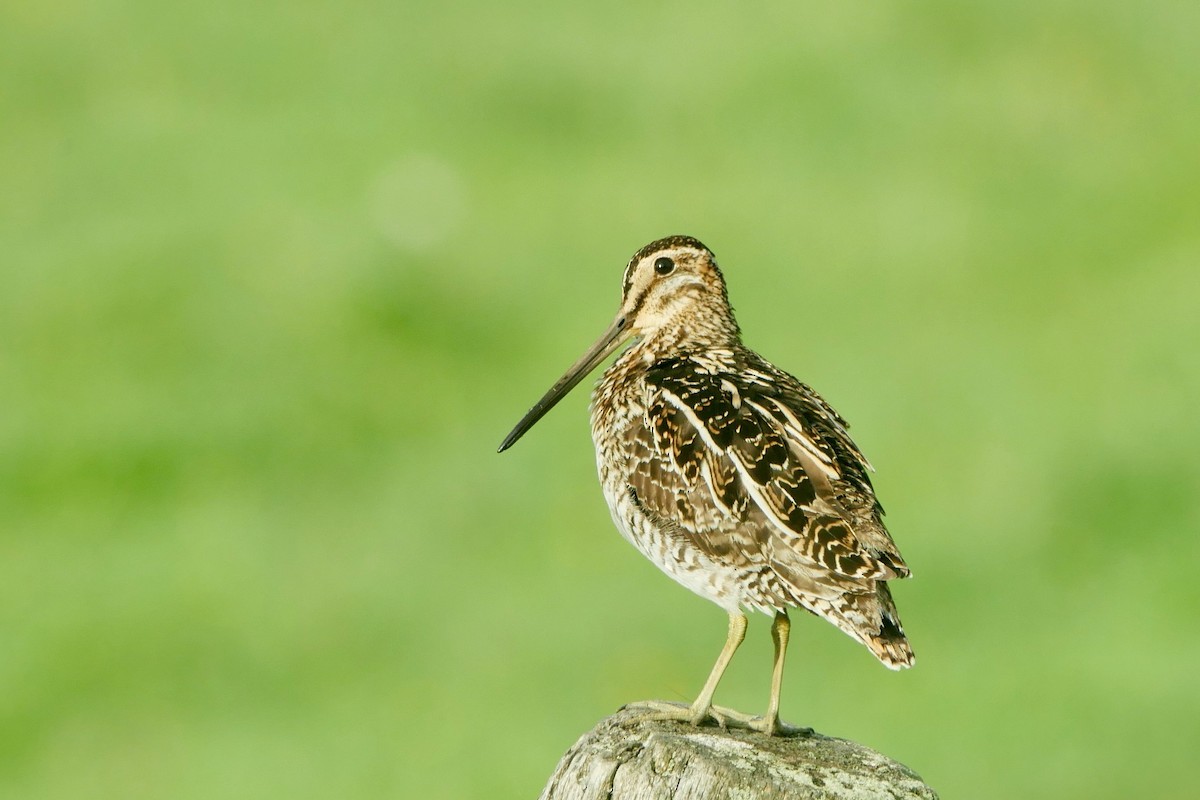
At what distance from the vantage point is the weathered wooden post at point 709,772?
4.73 meters

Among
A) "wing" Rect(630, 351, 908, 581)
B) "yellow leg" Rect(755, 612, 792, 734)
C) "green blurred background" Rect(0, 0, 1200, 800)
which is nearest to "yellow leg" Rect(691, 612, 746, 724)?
"yellow leg" Rect(755, 612, 792, 734)

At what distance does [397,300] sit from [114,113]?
435 centimetres

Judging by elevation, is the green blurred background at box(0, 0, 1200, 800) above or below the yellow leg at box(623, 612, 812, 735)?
above

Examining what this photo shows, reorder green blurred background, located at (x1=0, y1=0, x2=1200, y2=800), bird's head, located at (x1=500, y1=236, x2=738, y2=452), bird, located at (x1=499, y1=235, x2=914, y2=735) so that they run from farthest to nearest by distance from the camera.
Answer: green blurred background, located at (x1=0, y1=0, x2=1200, y2=800), bird's head, located at (x1=500, y1=236, x2=738, y2=452), bird, located at (x1=499, y1=235, x2=914, y2=735)

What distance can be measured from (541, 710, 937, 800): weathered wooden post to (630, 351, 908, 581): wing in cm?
71

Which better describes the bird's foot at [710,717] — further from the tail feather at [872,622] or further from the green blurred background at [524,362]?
the green blurred background at [524,362]

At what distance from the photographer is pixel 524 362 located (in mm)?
15727

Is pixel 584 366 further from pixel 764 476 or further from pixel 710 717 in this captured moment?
pixel 710 717

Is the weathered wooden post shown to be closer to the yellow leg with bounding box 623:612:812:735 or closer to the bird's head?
the yellow leg with bounding box 623:612:812:735

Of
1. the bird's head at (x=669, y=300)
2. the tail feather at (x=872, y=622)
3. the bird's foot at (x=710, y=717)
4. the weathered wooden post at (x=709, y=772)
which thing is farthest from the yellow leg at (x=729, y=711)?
the bird's head at (x=669, y=300)

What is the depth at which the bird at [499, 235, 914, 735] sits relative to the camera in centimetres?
558

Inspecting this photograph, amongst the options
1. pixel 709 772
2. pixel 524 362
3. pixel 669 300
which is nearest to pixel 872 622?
pixel 709 772

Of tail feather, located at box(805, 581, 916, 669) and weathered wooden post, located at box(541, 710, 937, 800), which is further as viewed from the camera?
tail feather, located at box(805, 581, 916, 669)

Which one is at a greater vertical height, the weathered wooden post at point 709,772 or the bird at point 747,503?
the bird at point 747,503
